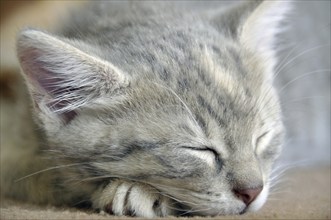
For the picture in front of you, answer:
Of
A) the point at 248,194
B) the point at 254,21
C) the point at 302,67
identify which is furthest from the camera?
the point at 302,67

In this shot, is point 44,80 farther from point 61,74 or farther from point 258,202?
point 258,202

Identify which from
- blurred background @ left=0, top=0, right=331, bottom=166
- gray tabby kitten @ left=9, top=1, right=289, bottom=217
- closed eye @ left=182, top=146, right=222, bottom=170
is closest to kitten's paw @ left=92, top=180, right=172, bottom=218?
gray tabby kitten @ left=9, top=1, right=289, bottom=217

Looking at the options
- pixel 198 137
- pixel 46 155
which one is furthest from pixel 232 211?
pixel 46 155

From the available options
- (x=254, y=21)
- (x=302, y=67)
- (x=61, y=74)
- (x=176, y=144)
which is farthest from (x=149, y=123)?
(x=302, y=67)

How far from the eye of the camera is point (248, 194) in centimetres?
117

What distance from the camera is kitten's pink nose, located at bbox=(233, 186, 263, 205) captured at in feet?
3.81

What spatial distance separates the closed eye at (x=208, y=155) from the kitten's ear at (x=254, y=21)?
379 millimetres

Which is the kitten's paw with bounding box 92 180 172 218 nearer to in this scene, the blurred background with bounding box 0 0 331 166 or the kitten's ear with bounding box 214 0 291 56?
the kitten's ear with bounding box 214 0 291 56

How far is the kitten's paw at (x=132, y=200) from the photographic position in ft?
3.86

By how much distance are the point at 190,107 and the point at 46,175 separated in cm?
41

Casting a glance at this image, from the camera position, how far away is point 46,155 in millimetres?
1362

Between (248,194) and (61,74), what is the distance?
45 centimetres

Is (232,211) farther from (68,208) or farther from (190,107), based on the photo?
(68,208)

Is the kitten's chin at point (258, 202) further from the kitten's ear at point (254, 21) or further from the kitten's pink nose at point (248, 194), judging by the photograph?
the kitten's ear at point (254, 21)
